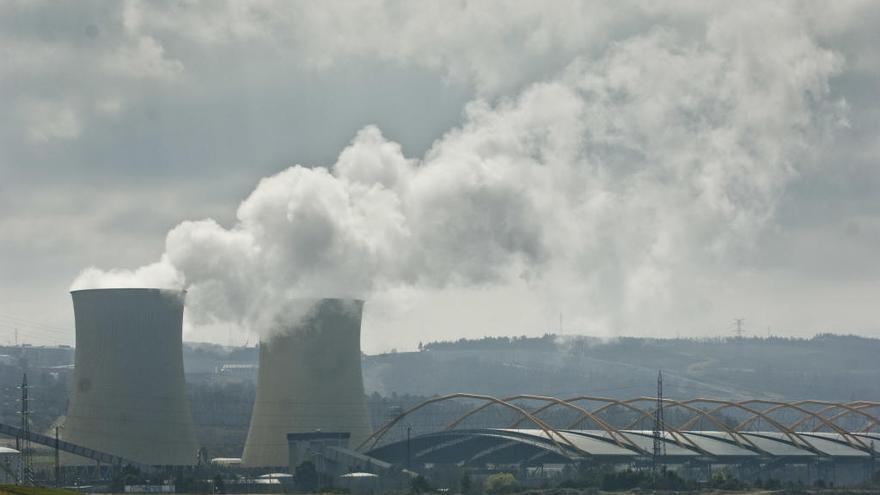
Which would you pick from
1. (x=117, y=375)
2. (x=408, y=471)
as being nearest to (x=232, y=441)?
(x=408, y=471)

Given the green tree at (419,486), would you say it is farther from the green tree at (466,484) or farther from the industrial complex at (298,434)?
the industrial complex at (298,434)

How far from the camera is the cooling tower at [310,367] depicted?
84000mm

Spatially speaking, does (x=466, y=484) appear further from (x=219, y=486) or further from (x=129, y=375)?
(x=129, y=375)

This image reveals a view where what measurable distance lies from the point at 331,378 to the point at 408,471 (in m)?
9.69

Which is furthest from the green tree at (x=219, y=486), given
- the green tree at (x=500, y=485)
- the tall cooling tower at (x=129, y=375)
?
the green tree at (x=500, y=485)

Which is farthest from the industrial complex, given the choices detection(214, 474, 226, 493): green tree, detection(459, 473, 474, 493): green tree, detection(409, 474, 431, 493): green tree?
detection(409, 474, 431, 493): green tree

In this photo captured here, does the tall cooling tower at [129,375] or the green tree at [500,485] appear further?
Answer: the green tree at [500,485]

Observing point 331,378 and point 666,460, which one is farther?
point 666,460

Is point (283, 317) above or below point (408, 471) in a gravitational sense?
above

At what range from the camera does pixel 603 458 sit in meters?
88.8

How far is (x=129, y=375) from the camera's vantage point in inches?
3054

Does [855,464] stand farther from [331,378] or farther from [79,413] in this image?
[79,413]

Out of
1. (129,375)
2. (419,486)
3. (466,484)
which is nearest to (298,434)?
(419,486)

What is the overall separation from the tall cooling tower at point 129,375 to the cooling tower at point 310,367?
5.90m
